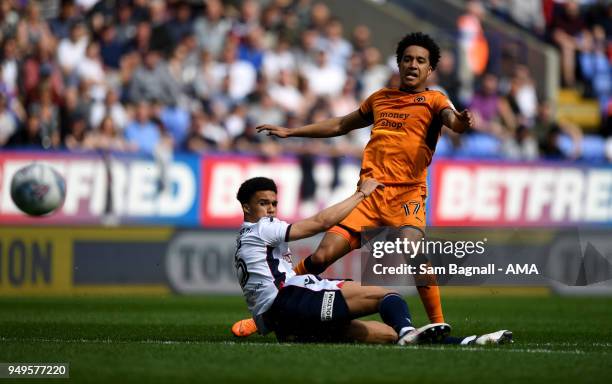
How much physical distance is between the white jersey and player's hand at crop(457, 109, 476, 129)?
5.33 ft

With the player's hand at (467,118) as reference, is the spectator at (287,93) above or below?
above

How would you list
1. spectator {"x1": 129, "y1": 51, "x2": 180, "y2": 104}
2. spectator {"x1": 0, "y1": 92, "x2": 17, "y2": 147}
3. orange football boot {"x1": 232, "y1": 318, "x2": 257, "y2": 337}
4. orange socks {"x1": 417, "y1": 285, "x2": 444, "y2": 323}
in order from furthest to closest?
1. spectator {"x1": 129, "y1": 51, "x2": 180, "y2": 104}
2. spectator {"x1": 0, "y1": 92, "x2": 17, "y2": 147}
3. orange football boot {"x1": 232, "y1": 318, "x2": 257, "y2": 337}
4. orange socks {"x1": 417, "y1": 285, "x2": 444, "y2": 323}

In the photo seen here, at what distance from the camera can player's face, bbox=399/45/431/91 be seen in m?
9.65

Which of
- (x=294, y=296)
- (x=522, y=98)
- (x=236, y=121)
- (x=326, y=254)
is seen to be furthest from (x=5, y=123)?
(x=522, y=98)

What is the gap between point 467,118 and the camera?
8.93 m

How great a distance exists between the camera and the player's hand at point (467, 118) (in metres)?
8.87

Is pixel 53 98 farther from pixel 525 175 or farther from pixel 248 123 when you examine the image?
pixel 525 175

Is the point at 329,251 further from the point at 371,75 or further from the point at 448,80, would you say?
the point at 448,80

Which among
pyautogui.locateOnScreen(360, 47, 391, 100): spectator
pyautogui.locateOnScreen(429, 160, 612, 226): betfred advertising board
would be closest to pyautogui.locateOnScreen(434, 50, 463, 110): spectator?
pyautogui.locateOnScreen(360, 47, 391, 100): spectator

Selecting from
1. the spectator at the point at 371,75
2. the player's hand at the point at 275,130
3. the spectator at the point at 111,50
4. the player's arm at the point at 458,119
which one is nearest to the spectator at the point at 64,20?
the spectator at the point at 111,50

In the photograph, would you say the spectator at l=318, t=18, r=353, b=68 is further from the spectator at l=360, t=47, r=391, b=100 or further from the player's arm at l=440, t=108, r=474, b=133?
the player's arm at l=440, t=108, r=474, b=133

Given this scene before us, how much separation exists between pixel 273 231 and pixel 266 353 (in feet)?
3.26

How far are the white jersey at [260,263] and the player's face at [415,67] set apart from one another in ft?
5.74

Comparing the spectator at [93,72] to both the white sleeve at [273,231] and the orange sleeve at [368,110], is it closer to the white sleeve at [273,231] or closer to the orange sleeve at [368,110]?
the orange sleeve at [368,110]
